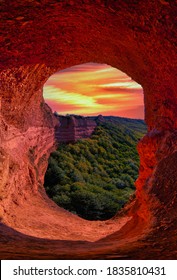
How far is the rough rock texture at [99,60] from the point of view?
269 centimetres

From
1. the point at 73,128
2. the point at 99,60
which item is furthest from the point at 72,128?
the point at 99,60

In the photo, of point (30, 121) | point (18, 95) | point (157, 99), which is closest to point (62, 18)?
point (157, 99)

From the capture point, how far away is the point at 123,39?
435cm

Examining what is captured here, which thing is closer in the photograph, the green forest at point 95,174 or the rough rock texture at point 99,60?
the rough rock texture at point 99,60

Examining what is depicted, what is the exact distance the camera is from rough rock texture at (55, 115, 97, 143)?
1797cm

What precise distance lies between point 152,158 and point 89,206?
6558 millimetres

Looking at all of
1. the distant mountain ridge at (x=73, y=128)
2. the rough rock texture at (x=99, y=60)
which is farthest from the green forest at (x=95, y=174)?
the rough rock texture at (x=99, y=60)

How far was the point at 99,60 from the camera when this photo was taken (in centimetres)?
679

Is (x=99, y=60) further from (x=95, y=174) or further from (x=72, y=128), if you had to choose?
(x=72, y=128)

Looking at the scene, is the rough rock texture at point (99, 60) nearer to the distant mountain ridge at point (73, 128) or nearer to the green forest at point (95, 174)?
the green forest at point (95, 174)

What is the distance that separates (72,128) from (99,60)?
1236 cm

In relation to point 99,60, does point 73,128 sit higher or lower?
higher

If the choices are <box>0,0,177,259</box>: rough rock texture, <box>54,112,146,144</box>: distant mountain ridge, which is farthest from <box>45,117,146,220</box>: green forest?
<box>0,0,177,259</box>: rough rock texture

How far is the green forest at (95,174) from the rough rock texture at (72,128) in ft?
1.52
